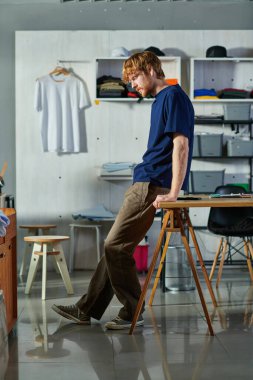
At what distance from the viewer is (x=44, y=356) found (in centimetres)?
371

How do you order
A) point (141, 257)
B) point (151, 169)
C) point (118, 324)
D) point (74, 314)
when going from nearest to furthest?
point (151, 169), point (118, 324), point (74, 314), point (141, 257)

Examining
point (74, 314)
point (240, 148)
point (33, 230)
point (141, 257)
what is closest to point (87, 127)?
point (33, 230)

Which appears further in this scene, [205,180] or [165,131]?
[205,180]

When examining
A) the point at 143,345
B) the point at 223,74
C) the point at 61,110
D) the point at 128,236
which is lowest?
the point at 143,345

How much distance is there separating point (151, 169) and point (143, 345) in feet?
3.23

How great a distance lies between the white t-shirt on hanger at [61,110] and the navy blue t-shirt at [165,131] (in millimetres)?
3360

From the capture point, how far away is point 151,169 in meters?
4.17

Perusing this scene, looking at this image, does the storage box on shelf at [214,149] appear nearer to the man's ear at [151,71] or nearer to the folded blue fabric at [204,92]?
the folded blue fabric at [204,92]

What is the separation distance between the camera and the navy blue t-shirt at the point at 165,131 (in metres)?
4.04

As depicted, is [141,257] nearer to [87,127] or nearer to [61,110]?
[87,127]

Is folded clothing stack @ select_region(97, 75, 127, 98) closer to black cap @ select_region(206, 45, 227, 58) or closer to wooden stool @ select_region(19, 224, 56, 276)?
black cap @ select_region(206, 45, 227, 58)

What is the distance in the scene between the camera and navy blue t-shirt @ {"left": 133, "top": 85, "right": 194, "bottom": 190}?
4.04m

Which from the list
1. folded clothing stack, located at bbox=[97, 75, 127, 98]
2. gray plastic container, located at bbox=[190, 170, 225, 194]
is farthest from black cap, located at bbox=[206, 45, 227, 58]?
gray plastic container, located at bbox=[190, 170, 225, 194]

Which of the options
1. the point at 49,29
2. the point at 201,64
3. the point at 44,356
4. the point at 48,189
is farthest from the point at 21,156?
the point at 44,356
